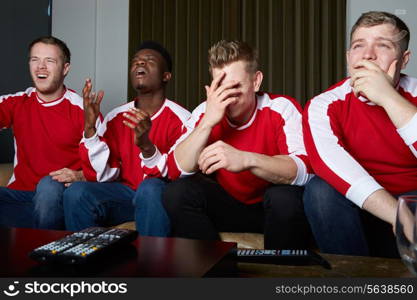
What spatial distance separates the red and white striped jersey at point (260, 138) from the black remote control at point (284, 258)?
2.04ft

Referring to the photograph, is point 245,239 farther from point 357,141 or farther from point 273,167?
point 357,141

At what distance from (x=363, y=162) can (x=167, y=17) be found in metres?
2.00

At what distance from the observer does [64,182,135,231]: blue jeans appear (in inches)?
68.6

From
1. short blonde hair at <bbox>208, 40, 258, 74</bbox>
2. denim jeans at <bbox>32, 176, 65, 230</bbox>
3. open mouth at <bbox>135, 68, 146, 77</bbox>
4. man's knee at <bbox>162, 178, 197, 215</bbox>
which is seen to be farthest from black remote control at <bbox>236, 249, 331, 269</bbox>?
open mouth at <bbox>135, 68, 146, 77</bbox>

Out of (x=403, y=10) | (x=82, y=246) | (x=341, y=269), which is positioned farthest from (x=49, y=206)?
(x=403, y=10)

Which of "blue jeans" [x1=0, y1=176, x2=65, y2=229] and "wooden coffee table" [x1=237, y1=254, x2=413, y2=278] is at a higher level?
"wooden coffee table" [x1=237, y1=254, x2=413, y2=278]

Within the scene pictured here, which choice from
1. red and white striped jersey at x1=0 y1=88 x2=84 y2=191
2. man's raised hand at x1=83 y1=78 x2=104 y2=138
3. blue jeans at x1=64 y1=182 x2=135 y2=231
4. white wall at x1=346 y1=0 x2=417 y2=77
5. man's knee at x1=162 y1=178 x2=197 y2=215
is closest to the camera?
man's knee at x1=162 y1=178 x2=197 y2=215

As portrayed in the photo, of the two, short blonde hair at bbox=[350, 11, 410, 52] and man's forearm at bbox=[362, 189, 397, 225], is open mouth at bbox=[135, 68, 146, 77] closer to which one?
short blonde hair at bbox=[350, 11, 410, 52]

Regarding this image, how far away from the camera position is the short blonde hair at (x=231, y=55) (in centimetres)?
162

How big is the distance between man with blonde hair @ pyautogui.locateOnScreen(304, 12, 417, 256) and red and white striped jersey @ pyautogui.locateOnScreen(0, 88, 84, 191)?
109cm

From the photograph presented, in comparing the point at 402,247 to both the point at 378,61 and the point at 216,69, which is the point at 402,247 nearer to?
the point at 378,61

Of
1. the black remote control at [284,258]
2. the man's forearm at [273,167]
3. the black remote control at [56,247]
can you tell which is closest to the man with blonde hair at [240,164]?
the man's forearm at [273,167]

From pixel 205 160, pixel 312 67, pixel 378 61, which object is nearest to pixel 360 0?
pixel 312 67

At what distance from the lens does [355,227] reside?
50.8 inches
